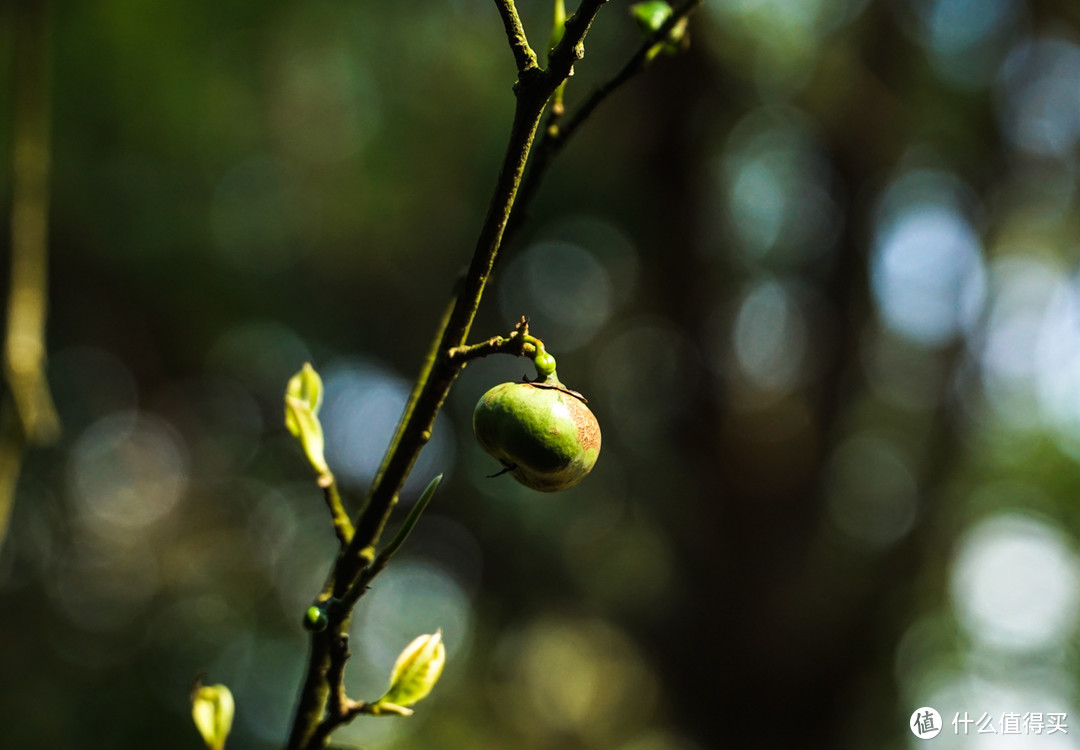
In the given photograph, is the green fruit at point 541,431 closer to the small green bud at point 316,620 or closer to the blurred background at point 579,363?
the small green bud at point 316,620

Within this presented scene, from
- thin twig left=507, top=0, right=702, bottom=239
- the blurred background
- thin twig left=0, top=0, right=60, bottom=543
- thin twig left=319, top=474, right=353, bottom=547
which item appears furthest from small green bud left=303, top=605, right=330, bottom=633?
the blurred background

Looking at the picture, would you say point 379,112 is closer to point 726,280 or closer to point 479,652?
point 726,280

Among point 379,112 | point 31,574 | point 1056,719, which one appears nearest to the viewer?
point 1056,719

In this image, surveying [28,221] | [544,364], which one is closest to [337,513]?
[544,364]

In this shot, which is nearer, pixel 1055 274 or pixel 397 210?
pixel 1055 274

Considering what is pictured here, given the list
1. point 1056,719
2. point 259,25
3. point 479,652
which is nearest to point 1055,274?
point 1056,719
